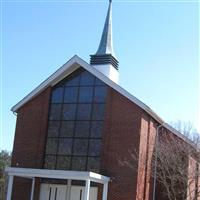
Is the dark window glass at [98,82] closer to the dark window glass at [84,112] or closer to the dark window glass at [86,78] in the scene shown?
the dark window glass at [86,78]

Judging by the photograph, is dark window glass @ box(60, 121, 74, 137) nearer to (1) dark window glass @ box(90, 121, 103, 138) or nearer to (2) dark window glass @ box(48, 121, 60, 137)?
(2) dark window glass @ box(48, 121, 60, 137)

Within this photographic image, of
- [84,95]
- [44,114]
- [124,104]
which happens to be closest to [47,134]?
[44,114]

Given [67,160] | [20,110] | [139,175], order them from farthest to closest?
[20,110] < [67,160] < [139,175]

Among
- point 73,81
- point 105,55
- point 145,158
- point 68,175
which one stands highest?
point 105,55

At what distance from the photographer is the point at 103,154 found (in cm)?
2188

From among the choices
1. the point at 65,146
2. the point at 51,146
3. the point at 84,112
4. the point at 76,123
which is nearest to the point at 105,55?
the point at 84,112

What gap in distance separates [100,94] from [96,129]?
6.05ft

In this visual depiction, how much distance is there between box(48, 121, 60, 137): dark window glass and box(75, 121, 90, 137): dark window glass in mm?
1218

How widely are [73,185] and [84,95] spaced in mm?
4660

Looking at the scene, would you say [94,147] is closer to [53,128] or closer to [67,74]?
[53,128]

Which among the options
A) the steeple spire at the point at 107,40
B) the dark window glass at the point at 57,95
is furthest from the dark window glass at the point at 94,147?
the steeple spire at the point at 107,40

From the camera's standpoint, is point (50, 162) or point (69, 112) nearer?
point (50, 162)

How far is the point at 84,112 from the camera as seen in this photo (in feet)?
76.2

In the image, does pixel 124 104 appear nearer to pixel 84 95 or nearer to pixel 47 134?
pixel 84 95
